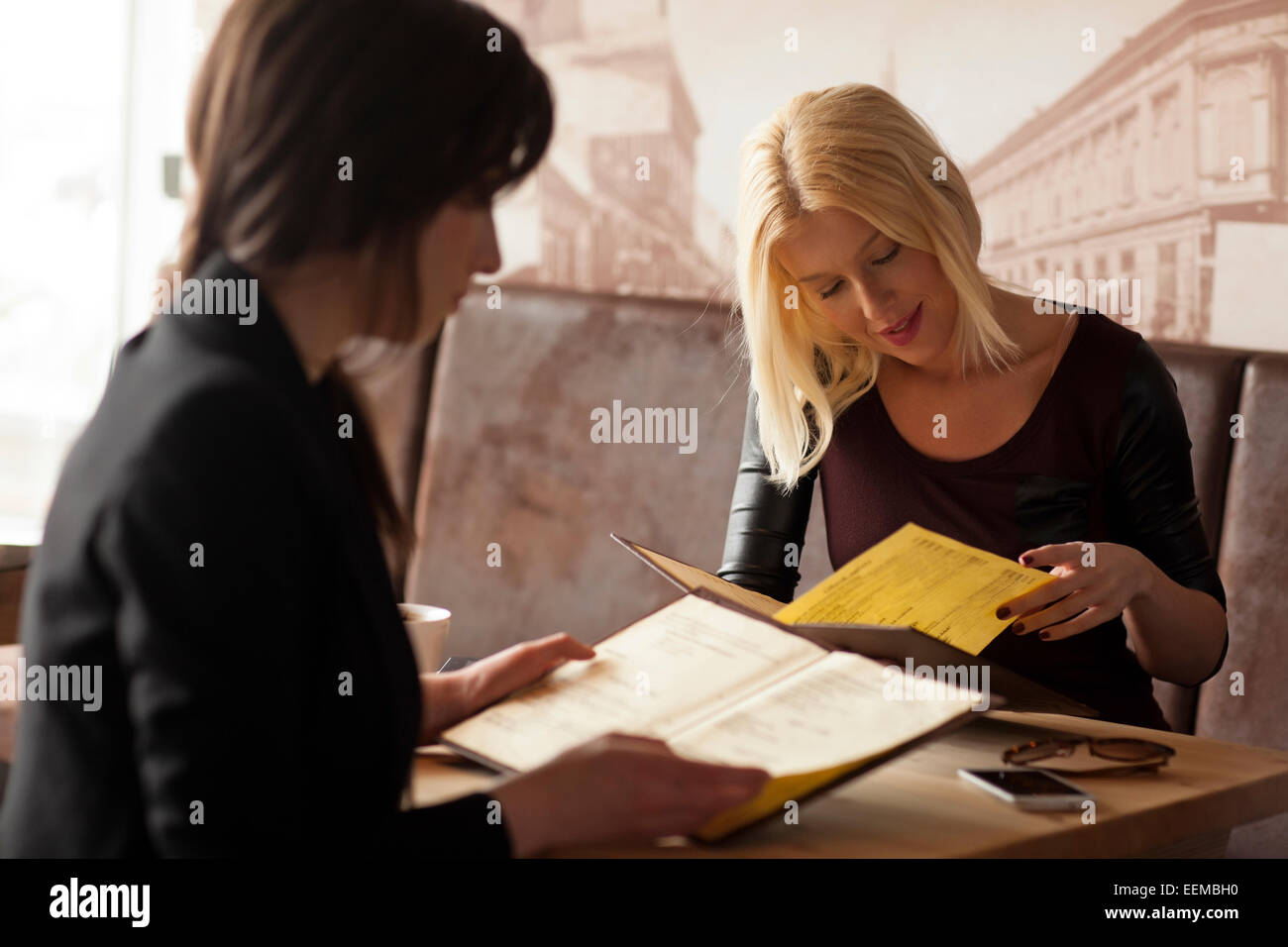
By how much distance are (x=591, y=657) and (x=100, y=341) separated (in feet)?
7.66

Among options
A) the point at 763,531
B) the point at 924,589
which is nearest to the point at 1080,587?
the point at 924,589

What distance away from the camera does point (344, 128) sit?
0.67m

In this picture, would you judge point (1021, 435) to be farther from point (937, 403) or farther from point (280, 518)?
point (280, 518)

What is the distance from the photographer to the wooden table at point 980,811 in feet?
2.48

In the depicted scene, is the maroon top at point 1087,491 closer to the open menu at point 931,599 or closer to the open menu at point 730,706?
the open menu at point 931,599

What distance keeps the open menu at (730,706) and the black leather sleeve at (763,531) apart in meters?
0.61

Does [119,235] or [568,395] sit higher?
[119,235]

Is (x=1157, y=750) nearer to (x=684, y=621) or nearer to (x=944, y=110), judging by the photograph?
(x=684, y=621)

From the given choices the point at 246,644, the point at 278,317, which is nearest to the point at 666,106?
the point at 278,317

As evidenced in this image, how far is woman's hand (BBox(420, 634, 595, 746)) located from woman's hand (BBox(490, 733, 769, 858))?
0.73 feet

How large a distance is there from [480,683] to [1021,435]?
33.3 inches

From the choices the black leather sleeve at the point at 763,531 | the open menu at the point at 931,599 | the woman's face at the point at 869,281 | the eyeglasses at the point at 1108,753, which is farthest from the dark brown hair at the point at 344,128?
the black leather sleeve at the point at 763,531

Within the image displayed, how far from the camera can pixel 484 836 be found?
67 cm
